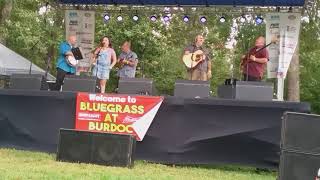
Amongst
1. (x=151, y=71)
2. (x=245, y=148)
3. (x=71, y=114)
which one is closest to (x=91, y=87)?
(x=71, y=114)

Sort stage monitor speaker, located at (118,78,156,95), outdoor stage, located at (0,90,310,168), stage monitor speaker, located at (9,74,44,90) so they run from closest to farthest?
outdoor stage, located at (0,90,310,168) → stage monitor speaker, located at (118,78,156,95) → stage monitor speaker, located at (9,74,44,90)

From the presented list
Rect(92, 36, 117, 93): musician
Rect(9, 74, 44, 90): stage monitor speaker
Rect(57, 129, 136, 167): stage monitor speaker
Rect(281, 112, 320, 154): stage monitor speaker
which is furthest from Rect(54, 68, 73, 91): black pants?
Rect(281, 112, 320, 154): stage monitor speaker

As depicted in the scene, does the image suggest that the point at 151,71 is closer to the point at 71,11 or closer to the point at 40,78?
the point at 71,11

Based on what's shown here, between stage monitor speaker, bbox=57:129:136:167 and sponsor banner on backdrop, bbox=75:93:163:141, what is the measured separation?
1.58ft

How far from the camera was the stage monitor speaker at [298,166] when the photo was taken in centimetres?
575

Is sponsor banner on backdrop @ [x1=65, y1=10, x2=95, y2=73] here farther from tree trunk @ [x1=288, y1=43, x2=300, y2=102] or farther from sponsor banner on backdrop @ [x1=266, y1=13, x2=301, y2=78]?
tree trunk @ [x1=288, y1=43, x2=300, y2=102]

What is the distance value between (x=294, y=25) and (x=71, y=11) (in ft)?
18.3

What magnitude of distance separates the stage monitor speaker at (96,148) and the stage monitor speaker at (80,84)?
1179mm

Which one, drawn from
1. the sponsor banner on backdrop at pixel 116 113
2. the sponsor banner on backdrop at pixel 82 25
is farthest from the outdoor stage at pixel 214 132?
the sponsor banner on backdrop at pixel 82 25

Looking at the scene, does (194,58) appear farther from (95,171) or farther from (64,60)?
(95,171)

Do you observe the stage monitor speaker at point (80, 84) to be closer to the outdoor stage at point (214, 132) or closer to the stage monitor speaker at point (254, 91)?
the outdoor stage at point (214, 132)

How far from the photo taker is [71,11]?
14016 mm

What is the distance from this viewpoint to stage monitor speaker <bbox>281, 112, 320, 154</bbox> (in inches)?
225

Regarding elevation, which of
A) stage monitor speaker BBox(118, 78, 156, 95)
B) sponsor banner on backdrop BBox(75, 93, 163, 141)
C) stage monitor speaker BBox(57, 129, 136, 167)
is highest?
stage monitor speaker BBox(118, 78, 156, 95)
